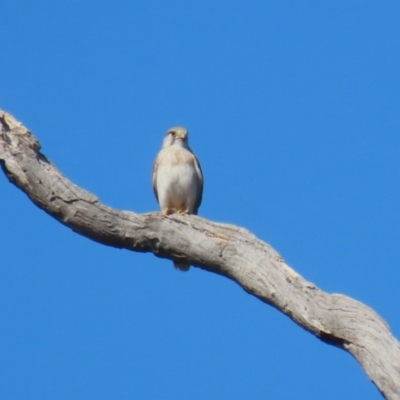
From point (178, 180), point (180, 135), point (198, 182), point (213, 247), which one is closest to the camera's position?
point (213, 247)

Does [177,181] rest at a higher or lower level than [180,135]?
lower

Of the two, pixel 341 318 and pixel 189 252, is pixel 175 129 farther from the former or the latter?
pixel 341 318

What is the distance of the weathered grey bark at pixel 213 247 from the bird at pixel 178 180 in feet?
12.7

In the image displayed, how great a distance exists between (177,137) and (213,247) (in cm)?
488

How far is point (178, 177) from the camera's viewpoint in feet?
30.7

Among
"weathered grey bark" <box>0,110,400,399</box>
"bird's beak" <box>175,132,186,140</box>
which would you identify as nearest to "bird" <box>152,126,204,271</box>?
"bird's beak" <box>175,132,186,140</box>

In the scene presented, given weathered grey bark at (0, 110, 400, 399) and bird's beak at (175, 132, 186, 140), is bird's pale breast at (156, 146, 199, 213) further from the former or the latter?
weathered grey bark at (0, 110, 400, 399)

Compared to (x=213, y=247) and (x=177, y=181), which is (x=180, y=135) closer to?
(x=177, y=181)

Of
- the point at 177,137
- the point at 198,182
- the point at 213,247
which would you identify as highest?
the point at 177,137

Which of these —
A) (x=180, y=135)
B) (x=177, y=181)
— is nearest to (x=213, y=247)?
(x=177, y=181)

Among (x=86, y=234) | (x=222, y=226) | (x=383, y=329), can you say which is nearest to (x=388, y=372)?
(x=383, y=329)

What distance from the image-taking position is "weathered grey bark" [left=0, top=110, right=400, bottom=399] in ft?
15.0

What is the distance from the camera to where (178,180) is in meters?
9.34

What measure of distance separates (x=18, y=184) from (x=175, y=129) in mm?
5149
